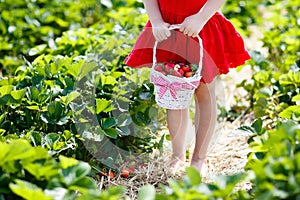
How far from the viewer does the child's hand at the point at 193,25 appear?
2.27m

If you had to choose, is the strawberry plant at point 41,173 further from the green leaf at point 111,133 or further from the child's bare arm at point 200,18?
the child's bare arm at point 200,18

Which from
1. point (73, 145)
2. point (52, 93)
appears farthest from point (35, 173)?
point (52, 93)

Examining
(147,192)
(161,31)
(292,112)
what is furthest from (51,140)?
(292,112)

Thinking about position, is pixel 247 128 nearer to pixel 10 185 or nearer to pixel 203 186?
pixel 203 186

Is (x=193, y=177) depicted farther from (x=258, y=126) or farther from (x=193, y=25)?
(x=193, y=25)

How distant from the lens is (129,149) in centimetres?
269

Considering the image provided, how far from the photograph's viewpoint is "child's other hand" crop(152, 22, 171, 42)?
7.62ft

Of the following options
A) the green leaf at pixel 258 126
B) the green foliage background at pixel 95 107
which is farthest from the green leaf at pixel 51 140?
the green leaf at pixel 258 126

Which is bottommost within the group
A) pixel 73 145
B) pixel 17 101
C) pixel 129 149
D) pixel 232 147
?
pixel 232 147

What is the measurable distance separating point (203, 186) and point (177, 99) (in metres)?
0.72

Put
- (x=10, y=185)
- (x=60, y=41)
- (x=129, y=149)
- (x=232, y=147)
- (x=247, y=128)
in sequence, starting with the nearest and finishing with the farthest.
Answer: (x=10, y=185)
(x=247, y=128)
(x=129, y=149)
(x=232, y=147)
(x=60, y=41)

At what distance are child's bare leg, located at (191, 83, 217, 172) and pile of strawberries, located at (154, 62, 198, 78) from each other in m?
0.17

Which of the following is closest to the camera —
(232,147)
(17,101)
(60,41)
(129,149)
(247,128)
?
(247,128)

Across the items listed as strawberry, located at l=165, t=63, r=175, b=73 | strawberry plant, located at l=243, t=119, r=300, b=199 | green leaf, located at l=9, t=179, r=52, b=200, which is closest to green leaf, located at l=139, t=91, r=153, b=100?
strawberry, located at l=165, t=63, r=175, b=73
